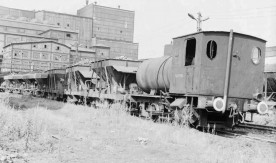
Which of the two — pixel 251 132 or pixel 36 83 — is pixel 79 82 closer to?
pixel 251 132

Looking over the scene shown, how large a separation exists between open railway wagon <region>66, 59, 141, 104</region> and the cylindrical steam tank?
3.97ft

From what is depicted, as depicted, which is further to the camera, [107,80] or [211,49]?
[107,80]

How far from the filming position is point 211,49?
1065 centimetres

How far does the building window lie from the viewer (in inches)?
419

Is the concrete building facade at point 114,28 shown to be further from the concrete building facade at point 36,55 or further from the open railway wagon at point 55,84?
the open railway wagon at point 55,84

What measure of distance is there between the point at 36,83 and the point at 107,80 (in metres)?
17.6

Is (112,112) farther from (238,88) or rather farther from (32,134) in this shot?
(32,134)

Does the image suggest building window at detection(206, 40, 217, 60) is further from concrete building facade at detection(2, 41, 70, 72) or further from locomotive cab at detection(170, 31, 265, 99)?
concrete building facade at detection(2, 41, 70, 72)

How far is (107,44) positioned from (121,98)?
6312 centimetres

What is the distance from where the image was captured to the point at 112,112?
13984 millimetres

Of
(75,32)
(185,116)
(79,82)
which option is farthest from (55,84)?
(75,32)

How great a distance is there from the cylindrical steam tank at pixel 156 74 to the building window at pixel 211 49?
A: 2.06 metres

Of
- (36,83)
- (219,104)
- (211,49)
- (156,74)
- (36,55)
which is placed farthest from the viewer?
(36,55)

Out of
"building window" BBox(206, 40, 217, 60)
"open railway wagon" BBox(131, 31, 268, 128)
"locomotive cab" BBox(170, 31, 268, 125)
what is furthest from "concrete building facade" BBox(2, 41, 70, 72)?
"building window" BBox(206, 40, 217, 60)
